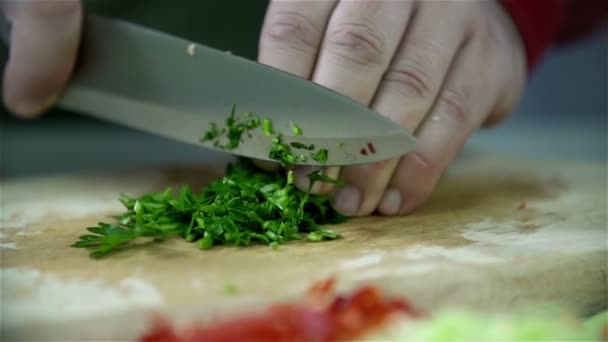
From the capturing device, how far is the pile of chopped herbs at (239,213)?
1056mm

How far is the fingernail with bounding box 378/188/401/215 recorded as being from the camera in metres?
1.34

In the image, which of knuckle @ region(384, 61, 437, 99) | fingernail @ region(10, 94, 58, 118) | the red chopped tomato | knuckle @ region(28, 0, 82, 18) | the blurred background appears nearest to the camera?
the red chopped tomato

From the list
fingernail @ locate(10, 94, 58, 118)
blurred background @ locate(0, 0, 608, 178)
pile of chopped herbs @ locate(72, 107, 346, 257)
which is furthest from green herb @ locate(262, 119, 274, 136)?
blurred background @ locate(0, 0, 608, 178)

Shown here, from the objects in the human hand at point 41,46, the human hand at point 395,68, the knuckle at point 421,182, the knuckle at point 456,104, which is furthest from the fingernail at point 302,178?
the human hand at point 41,46

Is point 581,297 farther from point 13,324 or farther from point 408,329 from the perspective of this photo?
point 13,324

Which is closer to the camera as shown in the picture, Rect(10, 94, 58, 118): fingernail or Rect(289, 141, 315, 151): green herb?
Rect(289, 141, 315, 151): green herb

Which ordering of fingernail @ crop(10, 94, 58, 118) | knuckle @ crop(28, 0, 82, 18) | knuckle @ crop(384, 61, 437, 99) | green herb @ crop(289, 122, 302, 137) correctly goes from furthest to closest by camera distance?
fingernail @ crop(10, 94, 58, 118) → knuckle @ crop(28, 0, 82, 18) → knuckle @ crop(384, 61, 437, 99) → green herb @ crop(289, 122, 302, 137)

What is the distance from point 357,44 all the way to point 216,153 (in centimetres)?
159

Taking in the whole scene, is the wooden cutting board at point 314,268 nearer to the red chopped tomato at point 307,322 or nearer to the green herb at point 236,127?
the red chopped tomato at point 307,322

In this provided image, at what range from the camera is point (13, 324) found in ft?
2.62

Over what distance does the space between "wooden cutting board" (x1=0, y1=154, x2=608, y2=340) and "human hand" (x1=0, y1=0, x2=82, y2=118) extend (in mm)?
375

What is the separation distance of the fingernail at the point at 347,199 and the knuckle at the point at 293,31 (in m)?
0.31

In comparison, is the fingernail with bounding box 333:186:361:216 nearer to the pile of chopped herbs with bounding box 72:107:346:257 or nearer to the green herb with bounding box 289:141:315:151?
the pile of chopped herbs with bounding box 72:107:346:257

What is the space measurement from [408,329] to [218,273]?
0.93 ft
